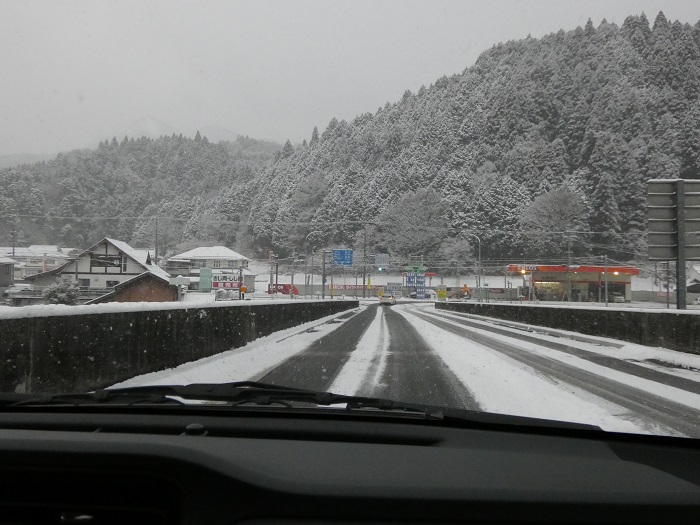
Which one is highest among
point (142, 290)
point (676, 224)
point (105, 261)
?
point (676, 224)

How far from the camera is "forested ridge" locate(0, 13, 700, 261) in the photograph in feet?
51.2

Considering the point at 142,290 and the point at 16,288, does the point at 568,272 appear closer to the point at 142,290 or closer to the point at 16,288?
the point at 142,290

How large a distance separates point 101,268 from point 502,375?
1326 cm

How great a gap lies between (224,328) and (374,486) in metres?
12.2

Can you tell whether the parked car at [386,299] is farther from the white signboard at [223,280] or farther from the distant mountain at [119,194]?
the distant mountain at [119,194]

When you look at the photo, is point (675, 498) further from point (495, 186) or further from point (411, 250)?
point (495, 186)

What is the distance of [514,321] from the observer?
2908 centimetres

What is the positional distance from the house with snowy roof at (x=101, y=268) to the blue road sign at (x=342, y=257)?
21891 mm

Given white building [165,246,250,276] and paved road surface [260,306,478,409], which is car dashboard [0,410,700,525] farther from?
white building [165,246,250,276]

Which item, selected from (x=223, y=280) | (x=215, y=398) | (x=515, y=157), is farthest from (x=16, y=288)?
(x=515, y=157)

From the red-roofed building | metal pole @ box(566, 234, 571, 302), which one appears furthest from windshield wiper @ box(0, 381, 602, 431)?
the red-roofed building

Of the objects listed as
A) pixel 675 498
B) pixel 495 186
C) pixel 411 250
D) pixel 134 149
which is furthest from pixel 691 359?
pixel 495 186

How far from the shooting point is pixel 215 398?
9.61ft

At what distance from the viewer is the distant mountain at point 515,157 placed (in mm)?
30609
